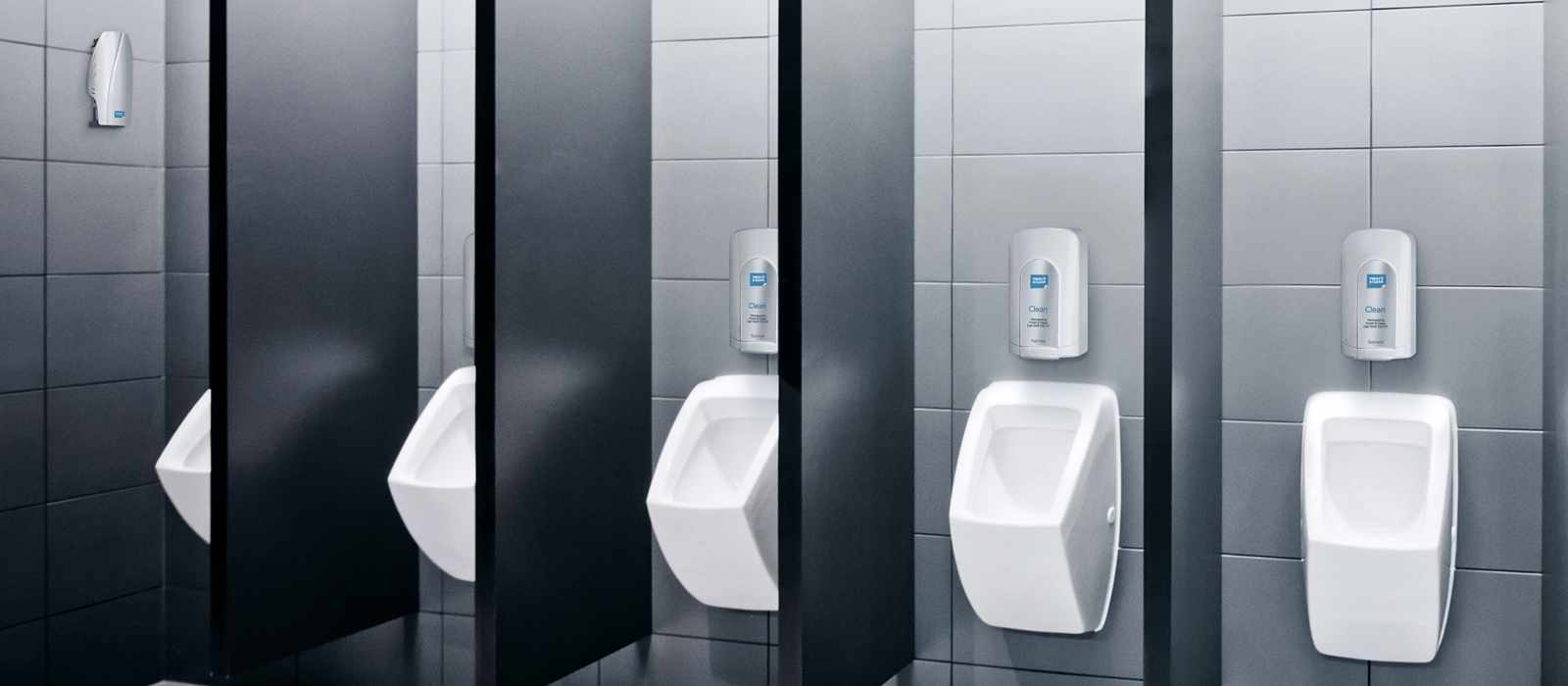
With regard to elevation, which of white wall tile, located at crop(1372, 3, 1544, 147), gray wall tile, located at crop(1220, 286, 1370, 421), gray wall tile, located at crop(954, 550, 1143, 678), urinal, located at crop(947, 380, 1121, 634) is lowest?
gray wall tile, located at crop(954, 550, 1143, 678)

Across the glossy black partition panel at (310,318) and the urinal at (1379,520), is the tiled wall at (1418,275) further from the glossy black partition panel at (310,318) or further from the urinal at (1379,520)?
the glossy black partition panel at (310,318)

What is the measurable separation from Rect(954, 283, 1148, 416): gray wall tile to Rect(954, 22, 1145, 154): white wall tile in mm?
322

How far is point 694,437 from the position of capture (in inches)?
109

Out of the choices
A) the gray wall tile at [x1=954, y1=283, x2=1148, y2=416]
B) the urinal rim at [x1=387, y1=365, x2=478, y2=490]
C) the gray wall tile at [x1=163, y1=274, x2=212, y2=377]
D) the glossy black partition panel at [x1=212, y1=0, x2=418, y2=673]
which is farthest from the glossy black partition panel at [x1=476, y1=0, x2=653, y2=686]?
the gray wall tile at [x1=163, y1=274, x2=212, y2=377]

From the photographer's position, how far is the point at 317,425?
2848mm

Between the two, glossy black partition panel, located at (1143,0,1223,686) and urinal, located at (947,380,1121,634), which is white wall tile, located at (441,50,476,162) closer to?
urinal, located at (947,380,1121,634)

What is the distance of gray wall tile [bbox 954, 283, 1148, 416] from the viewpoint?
2639 millimetres

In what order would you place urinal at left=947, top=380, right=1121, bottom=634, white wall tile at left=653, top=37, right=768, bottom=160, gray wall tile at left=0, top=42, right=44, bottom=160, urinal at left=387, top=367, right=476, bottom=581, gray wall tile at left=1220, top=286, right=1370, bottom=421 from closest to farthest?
urinal at left=947, top=380, right=1121, bottom=634
gray wall tile at left=1220, top=286, right=1370, bottom=421
urinal at left=387, top=367, right=476, bottom=581
white wall tile at left=653, top=37, right=768, bottom=160
gray wall tile at left=0, top=42, right=44, bottom=160

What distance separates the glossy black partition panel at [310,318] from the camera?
262 centimetres

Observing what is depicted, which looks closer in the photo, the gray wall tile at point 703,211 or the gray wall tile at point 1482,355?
the gray wall tile at point 1482,355

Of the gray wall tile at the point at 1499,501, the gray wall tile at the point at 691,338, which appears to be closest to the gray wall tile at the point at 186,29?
the gray wall tile at the point at 691,338

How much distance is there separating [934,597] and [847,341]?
76 centimetres

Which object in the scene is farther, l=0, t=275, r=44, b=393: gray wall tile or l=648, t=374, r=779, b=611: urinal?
l=0, t=275, r=44, b=393: gray wall tile

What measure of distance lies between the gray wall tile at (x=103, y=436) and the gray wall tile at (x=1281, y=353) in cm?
288
